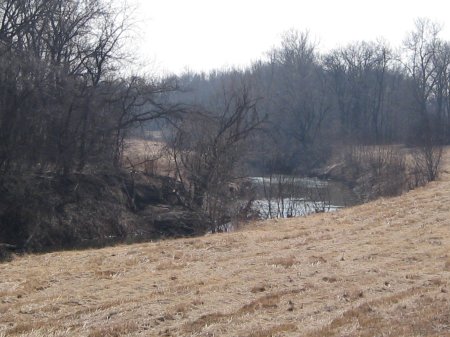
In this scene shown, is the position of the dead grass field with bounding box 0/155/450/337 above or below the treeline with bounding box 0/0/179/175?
below

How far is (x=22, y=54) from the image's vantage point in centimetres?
2381

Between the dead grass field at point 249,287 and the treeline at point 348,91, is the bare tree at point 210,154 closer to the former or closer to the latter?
the dead grass field at point 249,287

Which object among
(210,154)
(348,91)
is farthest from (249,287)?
(348,91)

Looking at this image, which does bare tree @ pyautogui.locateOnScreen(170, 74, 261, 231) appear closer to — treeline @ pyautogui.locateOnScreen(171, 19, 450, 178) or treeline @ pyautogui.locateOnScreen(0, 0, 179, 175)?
treeline @ pyautogui.locateOnScreen(0, 0, 179, 175)

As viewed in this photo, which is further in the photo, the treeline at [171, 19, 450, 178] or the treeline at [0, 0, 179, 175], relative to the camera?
the treeline at [171, 19, 450, 178]

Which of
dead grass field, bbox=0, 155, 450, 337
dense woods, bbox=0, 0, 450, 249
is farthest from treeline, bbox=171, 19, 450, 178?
dead grass field, bbox=0, 155, 450, 337

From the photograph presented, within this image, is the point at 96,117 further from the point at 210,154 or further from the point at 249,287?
the point at 249,287

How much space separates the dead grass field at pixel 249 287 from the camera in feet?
25.0

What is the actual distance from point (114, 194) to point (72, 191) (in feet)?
7.32

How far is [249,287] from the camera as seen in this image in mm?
10031

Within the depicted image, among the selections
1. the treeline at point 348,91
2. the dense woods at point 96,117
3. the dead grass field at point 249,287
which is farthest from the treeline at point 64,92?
the treeline at point 348,91

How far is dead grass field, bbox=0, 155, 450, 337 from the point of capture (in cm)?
763

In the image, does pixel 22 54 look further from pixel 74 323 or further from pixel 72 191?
pixel 74 323

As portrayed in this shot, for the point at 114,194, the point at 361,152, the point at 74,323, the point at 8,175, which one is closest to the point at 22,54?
the point at 8,175
